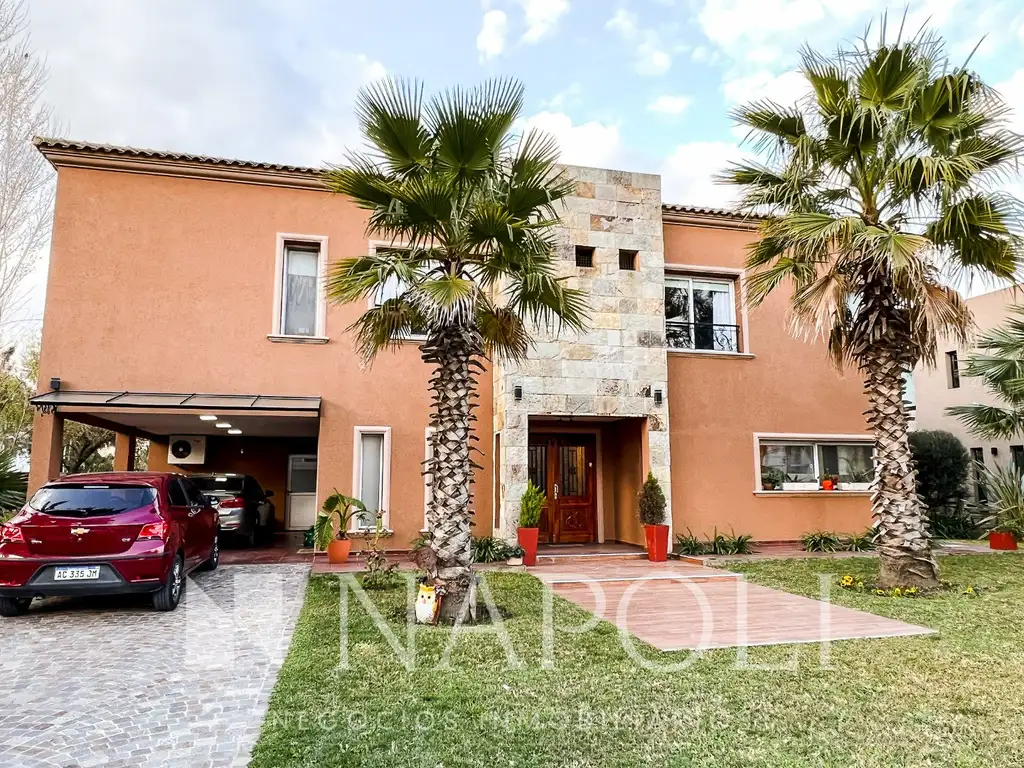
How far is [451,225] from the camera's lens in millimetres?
7148

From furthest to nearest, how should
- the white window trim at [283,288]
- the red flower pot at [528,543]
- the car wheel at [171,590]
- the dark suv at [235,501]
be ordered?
the dark suv at [235,501], the white window trim at [283,288], the red flower pot at [528,543], the car wheel at [171,590]

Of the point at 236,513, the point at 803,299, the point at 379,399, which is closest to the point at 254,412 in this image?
the point at 379,399

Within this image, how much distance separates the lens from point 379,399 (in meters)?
12.0

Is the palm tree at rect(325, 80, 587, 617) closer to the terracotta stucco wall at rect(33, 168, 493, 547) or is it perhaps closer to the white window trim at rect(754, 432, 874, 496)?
the terracotta stucco wall at rect(33, 168, 493, 547)

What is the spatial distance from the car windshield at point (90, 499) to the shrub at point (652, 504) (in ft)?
25.7

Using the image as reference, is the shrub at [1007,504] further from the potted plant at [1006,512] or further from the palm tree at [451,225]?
the palm tree at [451,225]

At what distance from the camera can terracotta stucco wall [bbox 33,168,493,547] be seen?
11227 mm

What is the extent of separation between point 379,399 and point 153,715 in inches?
316

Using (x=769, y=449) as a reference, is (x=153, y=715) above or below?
below

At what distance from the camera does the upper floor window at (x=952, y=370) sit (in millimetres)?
22406

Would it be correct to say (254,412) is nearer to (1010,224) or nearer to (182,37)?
(182,37)

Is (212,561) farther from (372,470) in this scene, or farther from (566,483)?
(566,483)

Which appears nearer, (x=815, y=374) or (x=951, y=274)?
(x=951, y=274)

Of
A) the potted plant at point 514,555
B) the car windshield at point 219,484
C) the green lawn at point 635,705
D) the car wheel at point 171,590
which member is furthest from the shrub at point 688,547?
the car windshield at point 219,484
